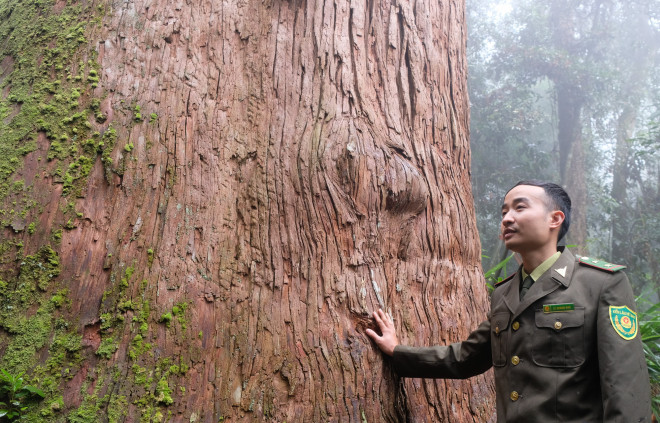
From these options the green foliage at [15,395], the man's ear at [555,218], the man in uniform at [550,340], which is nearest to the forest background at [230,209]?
the green foliage at [15,395]

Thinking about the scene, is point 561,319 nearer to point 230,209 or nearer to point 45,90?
point 230,209

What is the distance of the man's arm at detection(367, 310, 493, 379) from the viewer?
1941 mm

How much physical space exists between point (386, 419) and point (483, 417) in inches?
20.9

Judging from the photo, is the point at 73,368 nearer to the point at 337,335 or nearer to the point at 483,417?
A: the point at 337,335

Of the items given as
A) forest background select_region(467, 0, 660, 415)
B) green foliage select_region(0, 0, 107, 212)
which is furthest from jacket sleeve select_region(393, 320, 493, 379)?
forest background select_region(467, 0, 660, 415)

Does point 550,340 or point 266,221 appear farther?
point 266,221

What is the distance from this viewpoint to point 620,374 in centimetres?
147

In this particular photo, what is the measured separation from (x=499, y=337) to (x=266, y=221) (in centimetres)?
96

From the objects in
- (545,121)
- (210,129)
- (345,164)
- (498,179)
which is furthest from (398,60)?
(545,121)

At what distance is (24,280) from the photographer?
182 cm

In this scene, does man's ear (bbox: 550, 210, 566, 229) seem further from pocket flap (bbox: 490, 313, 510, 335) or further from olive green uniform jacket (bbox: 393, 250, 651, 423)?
pocket flap (bbox: 490, 313, 510, 335)

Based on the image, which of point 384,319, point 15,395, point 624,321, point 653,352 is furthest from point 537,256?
point 653,352

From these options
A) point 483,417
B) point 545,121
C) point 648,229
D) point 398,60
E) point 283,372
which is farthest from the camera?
point 545,121

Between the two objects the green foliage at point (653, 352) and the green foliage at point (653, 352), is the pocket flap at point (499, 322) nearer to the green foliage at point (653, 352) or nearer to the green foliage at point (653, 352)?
the green foliage at point (653, 352)
